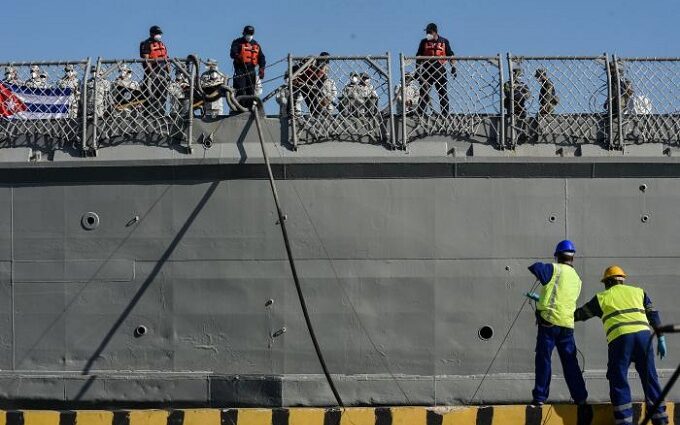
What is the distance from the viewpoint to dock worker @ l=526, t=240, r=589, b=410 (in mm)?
9500

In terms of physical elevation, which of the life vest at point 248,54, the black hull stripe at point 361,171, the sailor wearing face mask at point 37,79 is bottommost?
the black hull stripe at point 361,171

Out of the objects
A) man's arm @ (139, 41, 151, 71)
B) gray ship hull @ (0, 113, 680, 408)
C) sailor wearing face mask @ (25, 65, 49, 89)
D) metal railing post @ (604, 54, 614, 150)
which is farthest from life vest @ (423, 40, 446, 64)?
sailor wearing face mask @ (25, 65, 49, 89)

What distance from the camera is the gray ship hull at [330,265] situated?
1062cm

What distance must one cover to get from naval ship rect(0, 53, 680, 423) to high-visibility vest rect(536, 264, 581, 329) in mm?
1134

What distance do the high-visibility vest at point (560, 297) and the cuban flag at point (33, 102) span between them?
18.4ft

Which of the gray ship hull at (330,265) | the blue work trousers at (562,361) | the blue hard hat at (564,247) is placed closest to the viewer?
the blue work trousers at (562,361)

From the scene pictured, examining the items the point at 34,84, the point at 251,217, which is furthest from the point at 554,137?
the point at 34,84

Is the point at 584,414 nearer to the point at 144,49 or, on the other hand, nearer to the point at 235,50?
the point at 235,50

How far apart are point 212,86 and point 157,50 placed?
1351 mm

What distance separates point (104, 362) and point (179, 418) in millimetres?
2006

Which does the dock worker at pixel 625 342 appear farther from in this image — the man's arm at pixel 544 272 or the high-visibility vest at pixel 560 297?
the man's arm at pixel 544 272

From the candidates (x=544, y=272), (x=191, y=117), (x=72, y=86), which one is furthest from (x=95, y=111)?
(x=544, y=272)

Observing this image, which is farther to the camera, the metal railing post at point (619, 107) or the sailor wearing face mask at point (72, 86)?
the sailor wearing face mask at point (72, 86)

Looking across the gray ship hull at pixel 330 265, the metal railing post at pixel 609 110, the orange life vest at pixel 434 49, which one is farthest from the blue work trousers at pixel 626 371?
the orange life vest at pixel 434 49
